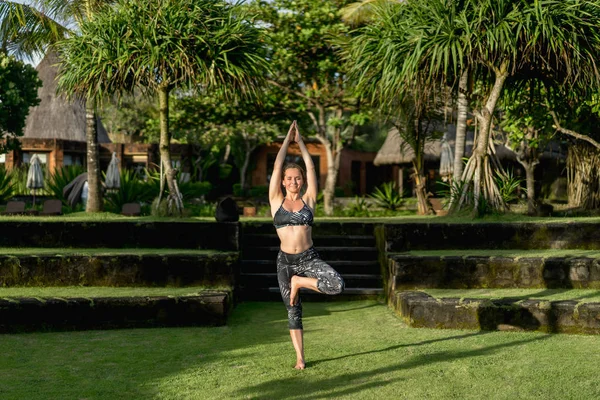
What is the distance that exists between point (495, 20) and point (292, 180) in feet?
19.5

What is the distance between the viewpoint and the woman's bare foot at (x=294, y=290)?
19.3 feet

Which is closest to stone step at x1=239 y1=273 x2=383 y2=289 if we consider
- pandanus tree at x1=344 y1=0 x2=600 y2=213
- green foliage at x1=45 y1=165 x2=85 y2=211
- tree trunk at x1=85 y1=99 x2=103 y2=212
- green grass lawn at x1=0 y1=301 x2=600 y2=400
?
green grass lawn at x1=0 y1=301 x2=600 y2=400

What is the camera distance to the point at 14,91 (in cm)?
1723

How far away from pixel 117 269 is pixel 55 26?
914 cm

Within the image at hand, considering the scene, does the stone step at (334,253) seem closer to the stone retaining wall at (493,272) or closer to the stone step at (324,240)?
the stone step at (324,240)

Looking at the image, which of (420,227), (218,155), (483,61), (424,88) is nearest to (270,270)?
(420,227)

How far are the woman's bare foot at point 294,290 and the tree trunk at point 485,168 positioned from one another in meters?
5.83

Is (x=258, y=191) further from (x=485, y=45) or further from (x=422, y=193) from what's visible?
(x=485, y=45)

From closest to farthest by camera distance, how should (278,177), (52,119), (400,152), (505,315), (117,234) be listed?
(278,177)
(505,315)
(117,234)
(400,152)
(52,119)

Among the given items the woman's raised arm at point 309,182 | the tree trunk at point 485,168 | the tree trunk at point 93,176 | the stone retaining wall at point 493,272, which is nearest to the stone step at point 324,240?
the tree trunk at point 485,168

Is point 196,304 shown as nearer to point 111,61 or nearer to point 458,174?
point 111,61

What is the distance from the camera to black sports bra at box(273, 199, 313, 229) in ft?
19.8

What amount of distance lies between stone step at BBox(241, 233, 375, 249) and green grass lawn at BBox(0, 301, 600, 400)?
294 cm

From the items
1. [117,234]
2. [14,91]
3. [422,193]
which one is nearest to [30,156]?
[14,91]
